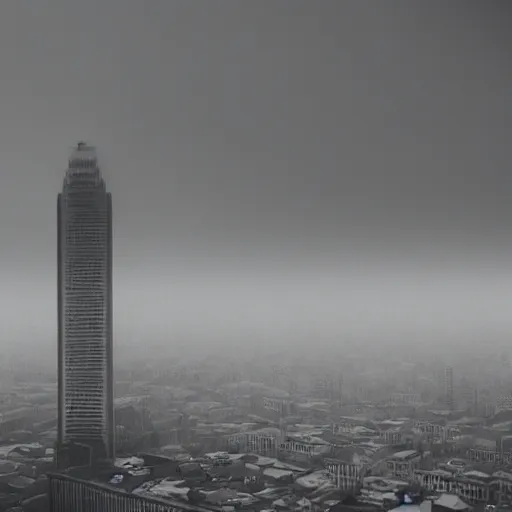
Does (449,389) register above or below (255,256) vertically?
below

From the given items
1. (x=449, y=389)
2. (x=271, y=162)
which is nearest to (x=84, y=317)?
(x=271, y=162)

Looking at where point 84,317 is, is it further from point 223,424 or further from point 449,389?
point 449,389

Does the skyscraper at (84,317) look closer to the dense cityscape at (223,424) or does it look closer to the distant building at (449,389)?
the dense cityscape at (223,424)

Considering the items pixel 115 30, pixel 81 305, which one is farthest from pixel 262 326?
pixel 115 30

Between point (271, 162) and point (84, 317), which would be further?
point (271, 162)

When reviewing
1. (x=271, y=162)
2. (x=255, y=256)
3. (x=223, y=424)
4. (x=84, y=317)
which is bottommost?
(x=223, y=424)
